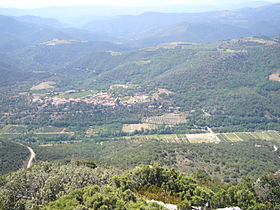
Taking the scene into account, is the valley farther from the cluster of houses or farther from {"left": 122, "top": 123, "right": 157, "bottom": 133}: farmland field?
the cluster of houses

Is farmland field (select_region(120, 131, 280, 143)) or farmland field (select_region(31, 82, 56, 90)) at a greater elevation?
farmland field (select_region(120, 131, 280, 143))

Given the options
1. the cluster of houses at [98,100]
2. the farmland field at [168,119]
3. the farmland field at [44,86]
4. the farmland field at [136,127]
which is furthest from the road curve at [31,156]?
the farmland field at [44,86]

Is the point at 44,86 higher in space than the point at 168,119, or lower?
lower

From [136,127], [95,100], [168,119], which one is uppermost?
[95,100]

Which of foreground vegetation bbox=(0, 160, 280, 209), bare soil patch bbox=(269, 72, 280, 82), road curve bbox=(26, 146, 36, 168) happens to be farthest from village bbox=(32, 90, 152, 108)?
foreground vegetation bbox=(0, 160, 280, 209)

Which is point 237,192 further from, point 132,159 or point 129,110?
point 129,110

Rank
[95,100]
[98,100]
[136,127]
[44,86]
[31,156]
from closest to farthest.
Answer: [31,156] → [136,127] → [98,100] → [95,100] → [44,86]

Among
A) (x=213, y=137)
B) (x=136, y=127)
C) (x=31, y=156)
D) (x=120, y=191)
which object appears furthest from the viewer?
(x=136, y=127)

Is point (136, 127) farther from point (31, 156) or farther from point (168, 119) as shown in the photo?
point (31, 156)

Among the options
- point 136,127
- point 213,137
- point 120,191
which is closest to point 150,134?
point 136,127

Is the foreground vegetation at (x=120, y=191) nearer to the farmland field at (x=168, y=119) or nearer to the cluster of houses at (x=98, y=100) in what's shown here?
the farmland field at (x=168, y=119)

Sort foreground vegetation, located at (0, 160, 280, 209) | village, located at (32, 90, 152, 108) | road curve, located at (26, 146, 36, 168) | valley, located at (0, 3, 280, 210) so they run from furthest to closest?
village, located at (32, 90, 152, 108) < road curve, located at (26, 146, 36, 168) < valley, located at (0, 3, 280, 210) < foreground vegetation, located at (0, 160, 280, 209)

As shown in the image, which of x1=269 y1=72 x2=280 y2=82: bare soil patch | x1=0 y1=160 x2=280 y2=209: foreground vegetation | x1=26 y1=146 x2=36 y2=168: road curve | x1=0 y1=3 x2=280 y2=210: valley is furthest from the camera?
x1=269 y1=72 x2=280 y2=82: bare soil patch
